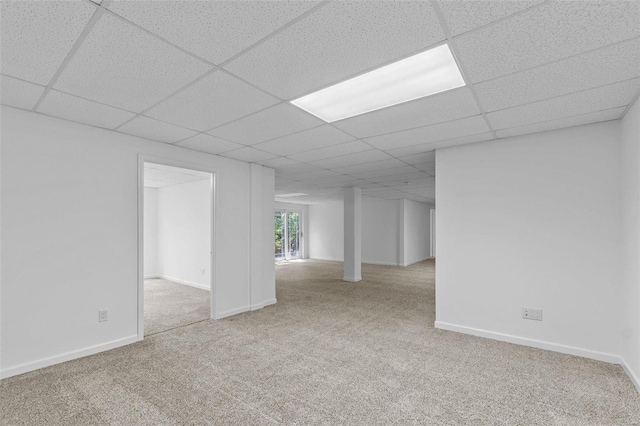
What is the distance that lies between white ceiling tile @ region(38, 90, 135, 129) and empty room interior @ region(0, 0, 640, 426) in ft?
0.09

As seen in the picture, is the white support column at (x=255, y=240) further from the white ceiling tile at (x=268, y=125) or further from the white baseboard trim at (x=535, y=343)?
the white baseboard trim at (x=535, y=343)

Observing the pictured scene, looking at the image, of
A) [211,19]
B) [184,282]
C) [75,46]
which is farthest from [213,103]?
[184,282]

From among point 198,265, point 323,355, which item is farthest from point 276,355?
point 198,265

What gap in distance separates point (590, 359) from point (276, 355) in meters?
3.07

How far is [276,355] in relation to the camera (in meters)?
2.95

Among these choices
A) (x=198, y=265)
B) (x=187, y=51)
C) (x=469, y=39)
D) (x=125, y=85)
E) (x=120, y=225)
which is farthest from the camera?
(x=198, y=265)

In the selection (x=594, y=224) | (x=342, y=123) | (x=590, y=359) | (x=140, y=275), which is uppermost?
(x=342, y=123)

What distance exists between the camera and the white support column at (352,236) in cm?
721

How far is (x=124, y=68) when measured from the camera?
1872 mm

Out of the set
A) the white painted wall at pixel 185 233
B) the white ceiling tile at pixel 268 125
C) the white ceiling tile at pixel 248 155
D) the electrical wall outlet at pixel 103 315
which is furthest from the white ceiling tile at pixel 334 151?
the electrical wall outlet at pixel 103 315

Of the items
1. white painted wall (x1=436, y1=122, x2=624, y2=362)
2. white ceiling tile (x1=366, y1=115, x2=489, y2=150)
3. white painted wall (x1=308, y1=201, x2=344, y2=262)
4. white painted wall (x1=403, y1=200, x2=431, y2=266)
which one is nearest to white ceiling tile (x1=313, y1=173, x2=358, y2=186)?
white ceiling tile (x1=366, y1=115, x2=489, y2=150)

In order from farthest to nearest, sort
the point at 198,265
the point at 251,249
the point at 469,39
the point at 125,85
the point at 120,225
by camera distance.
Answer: the point at 198,265 → the point at 251,249 → the point at 120,225 → the point at 125,85 → the point at 469,39

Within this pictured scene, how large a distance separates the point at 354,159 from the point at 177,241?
4.87 meters

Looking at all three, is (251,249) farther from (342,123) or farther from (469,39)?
(469,39)
